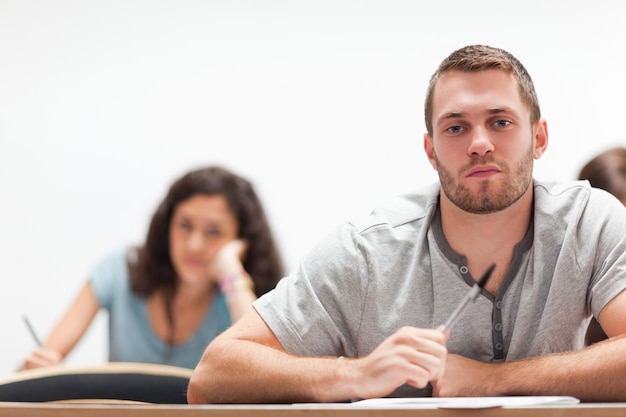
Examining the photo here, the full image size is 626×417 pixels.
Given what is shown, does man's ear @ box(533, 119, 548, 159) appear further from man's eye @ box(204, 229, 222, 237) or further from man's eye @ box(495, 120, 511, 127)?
man's eye @ box(204, 229, 222, 237)

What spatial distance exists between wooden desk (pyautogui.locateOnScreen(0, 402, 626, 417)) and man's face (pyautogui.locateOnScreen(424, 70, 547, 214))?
51 centimetres

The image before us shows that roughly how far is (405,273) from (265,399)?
0.33 metres

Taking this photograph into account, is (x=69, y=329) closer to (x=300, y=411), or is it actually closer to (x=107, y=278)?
(x=107, y=278)

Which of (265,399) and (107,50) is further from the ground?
(107,50)

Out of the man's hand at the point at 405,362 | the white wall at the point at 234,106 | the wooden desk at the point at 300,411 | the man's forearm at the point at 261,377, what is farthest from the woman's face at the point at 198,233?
the wooden desk at the point at 300,411

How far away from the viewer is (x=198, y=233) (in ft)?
7.97

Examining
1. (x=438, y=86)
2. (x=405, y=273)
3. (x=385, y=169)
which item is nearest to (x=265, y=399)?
(x=405, y=273)

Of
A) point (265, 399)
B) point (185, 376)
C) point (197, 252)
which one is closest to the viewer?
point (265, 399)

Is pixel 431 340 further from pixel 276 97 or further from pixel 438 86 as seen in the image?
pixel 276 97

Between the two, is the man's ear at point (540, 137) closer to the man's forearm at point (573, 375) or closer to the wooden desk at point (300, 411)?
the man's forearm at point (573, 375)

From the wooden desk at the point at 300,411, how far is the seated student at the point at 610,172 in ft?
3.81

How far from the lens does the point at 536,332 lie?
132 centimetres

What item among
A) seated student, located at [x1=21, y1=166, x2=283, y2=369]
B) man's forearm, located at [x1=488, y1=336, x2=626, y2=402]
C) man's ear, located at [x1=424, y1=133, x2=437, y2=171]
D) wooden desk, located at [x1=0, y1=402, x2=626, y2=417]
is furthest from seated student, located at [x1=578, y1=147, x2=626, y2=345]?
wooden desk, located at [x1=0, y1=402, x2=626, y2=417]

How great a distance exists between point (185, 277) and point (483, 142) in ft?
4.36
